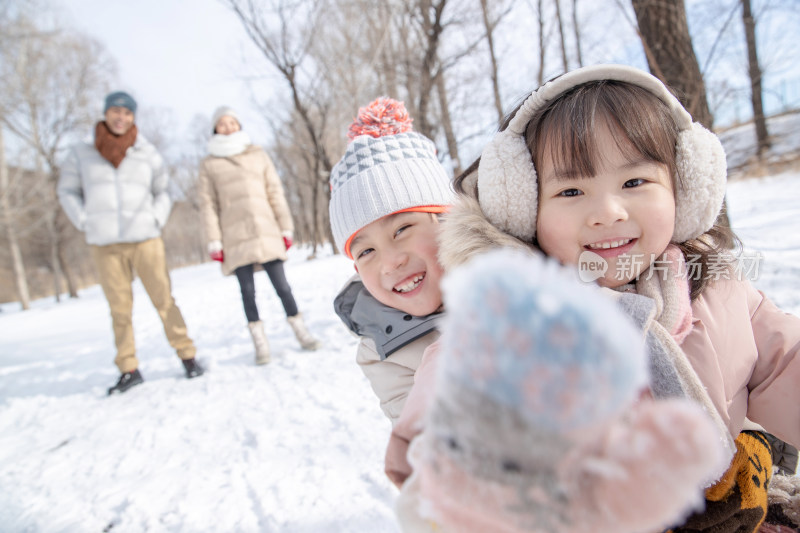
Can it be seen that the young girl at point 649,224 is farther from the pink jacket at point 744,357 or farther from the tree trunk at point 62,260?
the tree trunk at point 62,260

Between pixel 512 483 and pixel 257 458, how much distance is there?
6.24ft

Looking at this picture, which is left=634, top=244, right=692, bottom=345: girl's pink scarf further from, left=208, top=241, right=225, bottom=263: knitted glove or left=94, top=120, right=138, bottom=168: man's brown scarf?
left=94, top=120, right=138, bottom=168: man's brown scarf

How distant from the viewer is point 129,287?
309 cm

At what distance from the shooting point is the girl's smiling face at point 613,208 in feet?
2.77

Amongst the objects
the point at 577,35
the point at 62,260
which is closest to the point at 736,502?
the point at 577,35

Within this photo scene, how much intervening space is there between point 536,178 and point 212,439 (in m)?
A: 2.15

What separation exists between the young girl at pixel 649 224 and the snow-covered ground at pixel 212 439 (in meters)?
1.09

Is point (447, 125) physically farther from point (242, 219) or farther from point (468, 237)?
point (468, 237)

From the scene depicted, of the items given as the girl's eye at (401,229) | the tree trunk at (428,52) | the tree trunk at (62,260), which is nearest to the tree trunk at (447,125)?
the tree trunk at (428,52)

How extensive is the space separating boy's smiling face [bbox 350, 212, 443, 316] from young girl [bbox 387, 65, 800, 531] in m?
0.23

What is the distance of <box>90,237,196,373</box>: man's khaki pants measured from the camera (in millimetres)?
2988

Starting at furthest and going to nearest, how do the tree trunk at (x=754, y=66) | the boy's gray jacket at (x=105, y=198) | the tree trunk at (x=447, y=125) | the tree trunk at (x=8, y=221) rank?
the tree trunk at (x=8, y=221), the tree trunk at (x=754, y=66), the tree trunk at (x=447, y=125), the boy's gray jacket at (x=105, y=198)

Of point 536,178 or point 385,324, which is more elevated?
point 536,178

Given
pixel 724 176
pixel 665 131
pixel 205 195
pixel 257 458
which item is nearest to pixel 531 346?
pixel 665 131
